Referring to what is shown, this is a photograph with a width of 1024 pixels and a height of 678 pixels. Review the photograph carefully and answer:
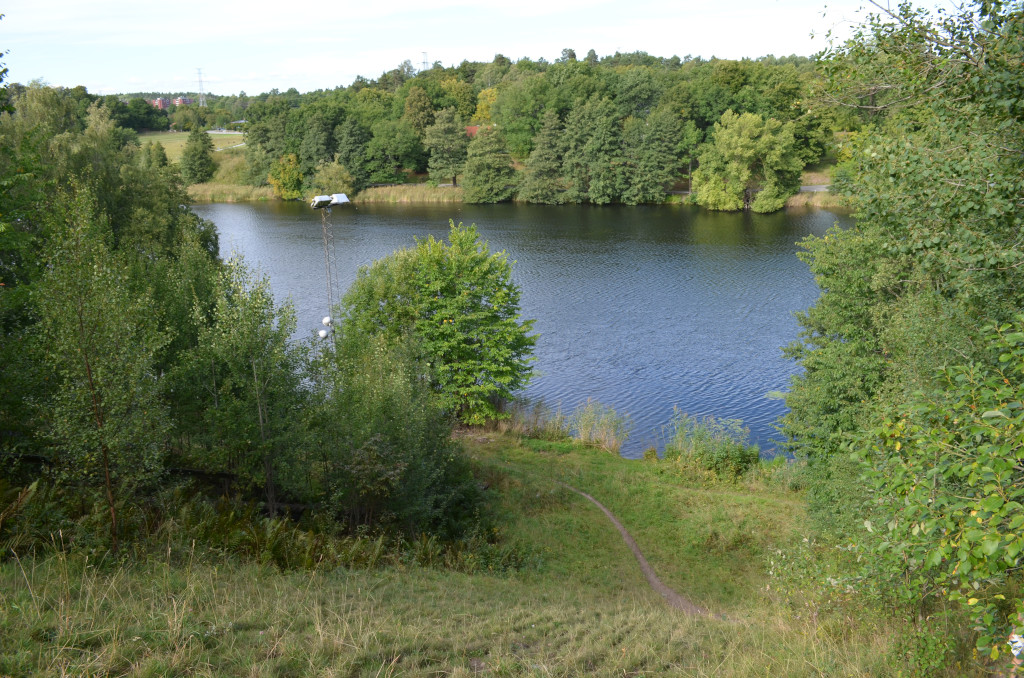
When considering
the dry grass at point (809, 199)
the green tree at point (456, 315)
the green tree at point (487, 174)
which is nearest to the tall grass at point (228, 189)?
the green tree at point (487, 174)

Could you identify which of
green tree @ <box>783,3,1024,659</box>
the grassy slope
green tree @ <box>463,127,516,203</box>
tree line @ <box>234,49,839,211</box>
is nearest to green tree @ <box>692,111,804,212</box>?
tree line @ <box>234,49,839,211</box>

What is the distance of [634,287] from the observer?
42.3m

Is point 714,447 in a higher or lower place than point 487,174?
lower

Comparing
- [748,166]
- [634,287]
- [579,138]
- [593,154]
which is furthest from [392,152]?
[634,287]

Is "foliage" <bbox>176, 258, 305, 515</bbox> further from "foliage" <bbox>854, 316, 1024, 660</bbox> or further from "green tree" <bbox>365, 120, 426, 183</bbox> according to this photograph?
"green tree" <bbox>365, 120, 426, 183</bbox>

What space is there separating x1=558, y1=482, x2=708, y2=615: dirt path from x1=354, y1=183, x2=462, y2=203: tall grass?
2489 inches

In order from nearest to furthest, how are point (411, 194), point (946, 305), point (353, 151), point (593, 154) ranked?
point (946, 305)
point (593, 154)
point (411, 194)
point (353, 151)

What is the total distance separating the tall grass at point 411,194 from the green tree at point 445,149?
1.80m

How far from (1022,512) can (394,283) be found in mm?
24059

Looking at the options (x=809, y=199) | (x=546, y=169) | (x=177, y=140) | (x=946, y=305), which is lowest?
(x=946, y=305)

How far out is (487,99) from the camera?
95.7 meters

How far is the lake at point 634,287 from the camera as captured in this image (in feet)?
96.6

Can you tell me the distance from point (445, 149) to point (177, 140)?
52433mm

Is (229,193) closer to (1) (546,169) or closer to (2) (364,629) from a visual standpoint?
(1) (546,169)
